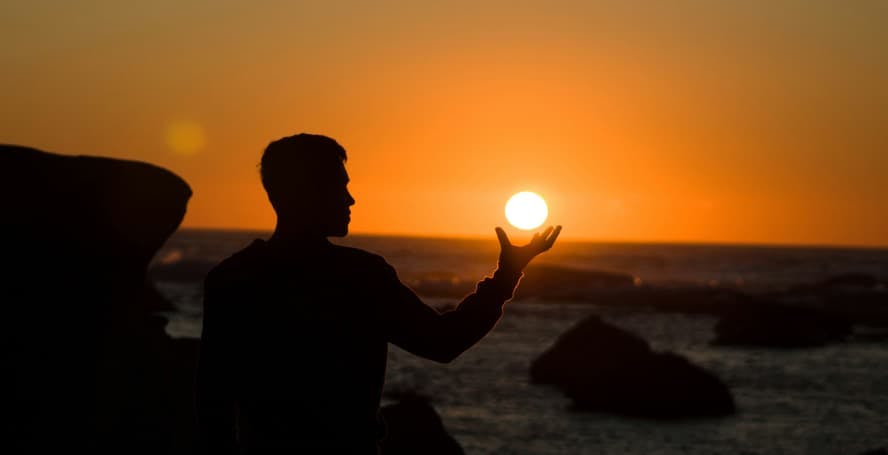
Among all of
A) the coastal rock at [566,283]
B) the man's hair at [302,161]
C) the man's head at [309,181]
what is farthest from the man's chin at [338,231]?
the coastal rock at [566,283]

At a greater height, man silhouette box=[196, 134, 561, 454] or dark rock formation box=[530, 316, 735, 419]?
man silhouette box=[196, 134, 561, 454]

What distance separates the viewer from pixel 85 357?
12578 mm

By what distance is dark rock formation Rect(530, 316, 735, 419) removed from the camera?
23.5m

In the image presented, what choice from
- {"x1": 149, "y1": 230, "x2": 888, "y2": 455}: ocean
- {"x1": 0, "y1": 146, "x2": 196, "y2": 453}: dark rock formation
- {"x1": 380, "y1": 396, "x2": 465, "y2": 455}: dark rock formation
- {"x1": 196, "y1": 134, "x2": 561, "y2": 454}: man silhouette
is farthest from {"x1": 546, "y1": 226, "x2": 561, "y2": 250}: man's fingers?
{"x1": 149, "y1": 230, "x2": 888, "y2": 455}: ocean

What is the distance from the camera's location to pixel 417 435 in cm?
1432

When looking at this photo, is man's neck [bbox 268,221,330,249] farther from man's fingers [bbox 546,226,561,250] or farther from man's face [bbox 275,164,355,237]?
man's fingers [bbox 546,226,561,250]

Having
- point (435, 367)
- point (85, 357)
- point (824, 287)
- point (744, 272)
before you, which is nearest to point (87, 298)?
point (85, 357)

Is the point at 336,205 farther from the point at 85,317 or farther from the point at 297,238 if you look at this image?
the point at 85,317

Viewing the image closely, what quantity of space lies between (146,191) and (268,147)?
429 inches

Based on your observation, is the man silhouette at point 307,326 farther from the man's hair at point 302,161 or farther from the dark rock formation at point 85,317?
the dark rock formation at point 85,317

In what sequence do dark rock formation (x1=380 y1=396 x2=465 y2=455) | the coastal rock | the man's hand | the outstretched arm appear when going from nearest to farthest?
the outstretched arm < the man's hand < dark rock formation (x1=380 y1=396 x2=465 y2=455) < the coastal rock

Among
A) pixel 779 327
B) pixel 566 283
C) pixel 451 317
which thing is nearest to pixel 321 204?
pixel 451 317

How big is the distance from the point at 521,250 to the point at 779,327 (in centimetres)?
3935

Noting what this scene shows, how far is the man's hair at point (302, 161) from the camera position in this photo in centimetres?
365
